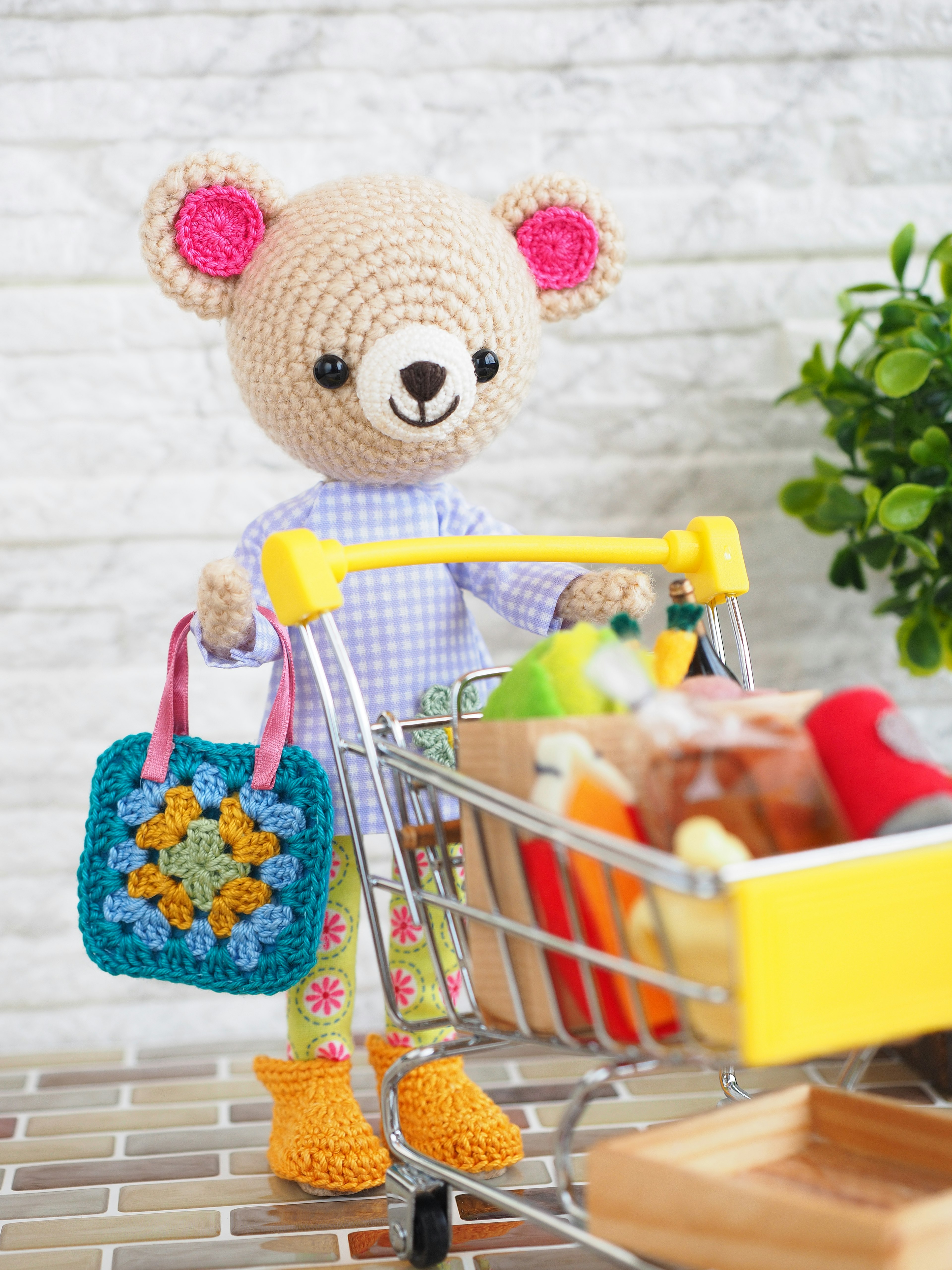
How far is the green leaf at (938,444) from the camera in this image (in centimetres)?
131

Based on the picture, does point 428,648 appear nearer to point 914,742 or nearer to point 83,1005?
point 914,742

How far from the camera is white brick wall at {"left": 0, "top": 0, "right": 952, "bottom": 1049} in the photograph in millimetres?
1487

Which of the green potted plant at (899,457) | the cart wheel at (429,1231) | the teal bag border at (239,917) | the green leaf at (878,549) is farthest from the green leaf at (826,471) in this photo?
the cart wheel at (429,1231)

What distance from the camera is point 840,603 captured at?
1.66 m

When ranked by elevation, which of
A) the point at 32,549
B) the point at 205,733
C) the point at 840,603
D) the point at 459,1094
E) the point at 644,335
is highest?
the point at 644,335

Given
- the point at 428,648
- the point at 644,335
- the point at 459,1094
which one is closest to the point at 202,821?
the point at 428,648

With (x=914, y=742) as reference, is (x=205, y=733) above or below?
above

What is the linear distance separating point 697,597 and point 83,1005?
39.5 inches

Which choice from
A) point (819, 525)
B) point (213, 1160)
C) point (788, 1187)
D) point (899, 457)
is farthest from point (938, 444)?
point (213, 1160)

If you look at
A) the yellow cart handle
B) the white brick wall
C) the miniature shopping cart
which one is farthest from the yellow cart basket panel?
the white brick wall

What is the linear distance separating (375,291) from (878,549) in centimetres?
69

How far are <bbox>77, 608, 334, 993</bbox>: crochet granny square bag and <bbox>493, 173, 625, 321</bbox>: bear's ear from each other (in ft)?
1.55

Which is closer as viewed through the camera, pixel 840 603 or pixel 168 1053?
pixel 168 1053

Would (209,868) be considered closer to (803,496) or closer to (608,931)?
(608,931)
